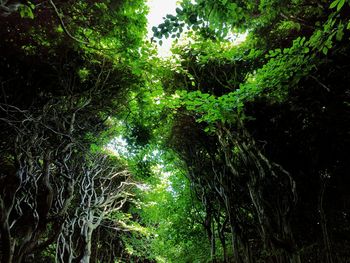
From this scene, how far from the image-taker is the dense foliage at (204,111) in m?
4.35

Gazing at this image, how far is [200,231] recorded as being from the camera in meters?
9.18

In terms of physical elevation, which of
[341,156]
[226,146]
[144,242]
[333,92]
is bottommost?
[144,242]

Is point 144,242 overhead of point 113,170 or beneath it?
beneath

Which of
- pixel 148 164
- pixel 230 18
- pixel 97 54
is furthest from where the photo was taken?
pixel 148 164

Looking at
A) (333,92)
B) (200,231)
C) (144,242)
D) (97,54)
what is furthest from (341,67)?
(144,242)

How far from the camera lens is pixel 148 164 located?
8.23 m

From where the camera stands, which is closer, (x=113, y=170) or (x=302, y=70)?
(x=302, y=70)

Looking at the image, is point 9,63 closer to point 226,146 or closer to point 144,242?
point 226,146

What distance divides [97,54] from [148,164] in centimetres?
410

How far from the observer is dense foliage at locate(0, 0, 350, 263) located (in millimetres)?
4352

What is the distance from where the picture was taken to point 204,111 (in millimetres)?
5258

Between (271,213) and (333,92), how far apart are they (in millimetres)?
3147

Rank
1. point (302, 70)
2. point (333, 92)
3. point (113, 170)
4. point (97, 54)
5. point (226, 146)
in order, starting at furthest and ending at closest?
point (113, 170) → point (226, 146) → point (97, 54) → point (333, 92) → point (302, 70)

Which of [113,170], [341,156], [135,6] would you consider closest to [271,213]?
[341,156]
